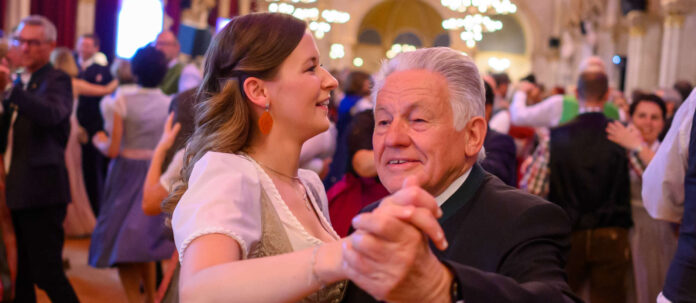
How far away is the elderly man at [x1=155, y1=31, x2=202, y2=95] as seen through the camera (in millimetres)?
4895

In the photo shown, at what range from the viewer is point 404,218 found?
3.39 ft

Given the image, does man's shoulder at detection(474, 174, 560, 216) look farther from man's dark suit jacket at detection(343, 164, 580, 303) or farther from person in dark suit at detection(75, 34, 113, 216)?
person in dark suit at detection(75, 34, 113, 216)

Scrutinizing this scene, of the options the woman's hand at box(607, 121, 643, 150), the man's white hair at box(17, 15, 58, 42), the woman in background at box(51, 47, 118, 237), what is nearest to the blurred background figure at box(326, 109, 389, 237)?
the woman's hand at box(607, 121, 643, 150)

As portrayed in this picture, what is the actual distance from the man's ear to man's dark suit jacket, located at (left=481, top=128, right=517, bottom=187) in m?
1.42

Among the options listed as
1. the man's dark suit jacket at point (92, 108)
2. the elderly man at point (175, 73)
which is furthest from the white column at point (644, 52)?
the elderly man at point (175, 73)

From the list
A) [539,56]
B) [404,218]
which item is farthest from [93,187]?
[539,56]

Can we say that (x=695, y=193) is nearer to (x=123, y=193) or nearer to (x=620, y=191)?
(x=620, y=191)

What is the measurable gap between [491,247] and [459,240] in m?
0.08

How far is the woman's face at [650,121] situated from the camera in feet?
15.6

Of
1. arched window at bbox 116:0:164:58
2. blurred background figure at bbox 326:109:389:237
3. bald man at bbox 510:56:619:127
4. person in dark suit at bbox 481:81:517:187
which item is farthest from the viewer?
arched window at bbox 116:0:164:58

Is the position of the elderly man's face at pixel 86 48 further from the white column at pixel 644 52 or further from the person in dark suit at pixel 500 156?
the white column at pixel 644 52

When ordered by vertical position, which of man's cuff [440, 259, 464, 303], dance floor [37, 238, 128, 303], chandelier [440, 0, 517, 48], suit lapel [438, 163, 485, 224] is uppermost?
chandelier [440, 0, 517, 48]

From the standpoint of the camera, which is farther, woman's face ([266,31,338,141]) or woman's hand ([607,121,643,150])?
woman's hand ([607,121,643,150])

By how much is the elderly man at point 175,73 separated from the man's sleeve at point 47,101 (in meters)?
0.74
